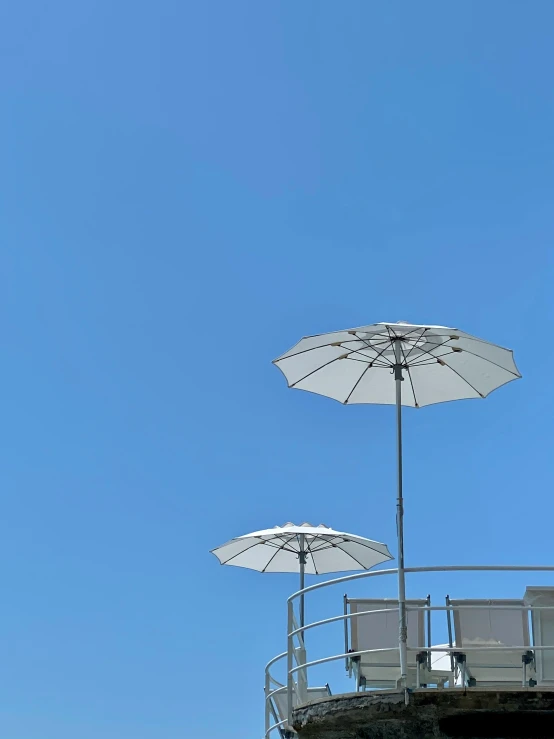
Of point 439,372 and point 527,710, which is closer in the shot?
point 527,710

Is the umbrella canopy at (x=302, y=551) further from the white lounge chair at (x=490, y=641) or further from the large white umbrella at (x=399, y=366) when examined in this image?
the white lounge chair at (x=490, y=641)

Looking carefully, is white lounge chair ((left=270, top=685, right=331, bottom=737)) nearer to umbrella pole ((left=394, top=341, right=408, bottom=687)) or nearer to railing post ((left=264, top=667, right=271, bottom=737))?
railing post ((left=264, top=667, right=271, bottom=737))

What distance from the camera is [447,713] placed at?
32.1 ft

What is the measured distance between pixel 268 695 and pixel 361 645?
255 centimetres

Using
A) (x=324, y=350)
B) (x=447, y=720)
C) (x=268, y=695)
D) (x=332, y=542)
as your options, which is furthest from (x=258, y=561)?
(x=447, y=720)

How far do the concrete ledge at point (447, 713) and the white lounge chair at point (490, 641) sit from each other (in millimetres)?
509

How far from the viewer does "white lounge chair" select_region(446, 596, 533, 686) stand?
406 inches

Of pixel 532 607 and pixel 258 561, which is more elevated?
pixel 258 561

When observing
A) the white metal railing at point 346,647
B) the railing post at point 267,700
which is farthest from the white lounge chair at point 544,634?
the railing post at point 267,700

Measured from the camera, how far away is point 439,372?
12.1 m

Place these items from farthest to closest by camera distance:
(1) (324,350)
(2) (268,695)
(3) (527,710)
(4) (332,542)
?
(4) (332,542)
(2) (268,695)
(1) (324,350)
(3) (527,710)

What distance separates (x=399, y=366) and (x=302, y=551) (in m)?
4.57

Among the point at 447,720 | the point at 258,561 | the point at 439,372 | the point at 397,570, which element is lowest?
the point at 447,720

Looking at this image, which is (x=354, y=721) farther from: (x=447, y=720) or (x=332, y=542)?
(x=332, y=542)
